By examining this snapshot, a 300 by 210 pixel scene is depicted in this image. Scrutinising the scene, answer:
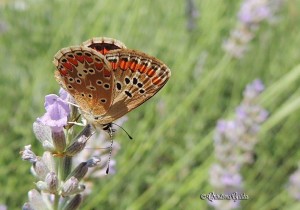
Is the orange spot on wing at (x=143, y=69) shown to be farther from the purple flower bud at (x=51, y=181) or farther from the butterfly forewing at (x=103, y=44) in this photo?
the purple flower bud at (x=51, y=181)

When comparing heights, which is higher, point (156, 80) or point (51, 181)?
point (156, 80)

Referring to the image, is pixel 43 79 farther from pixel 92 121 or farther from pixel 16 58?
pixel 92 121

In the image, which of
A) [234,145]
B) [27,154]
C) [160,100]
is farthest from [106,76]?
[160,100]

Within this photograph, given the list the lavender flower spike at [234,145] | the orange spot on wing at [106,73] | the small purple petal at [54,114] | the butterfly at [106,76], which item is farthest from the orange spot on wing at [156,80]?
the lavender flower spike at [234,145]

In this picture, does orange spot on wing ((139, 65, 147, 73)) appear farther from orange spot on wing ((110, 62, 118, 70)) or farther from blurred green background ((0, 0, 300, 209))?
blurred green background ((0, 0, 300, 209))

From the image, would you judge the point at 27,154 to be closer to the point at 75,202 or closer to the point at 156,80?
the point at 75,202

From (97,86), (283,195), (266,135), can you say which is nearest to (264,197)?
(283,195)
